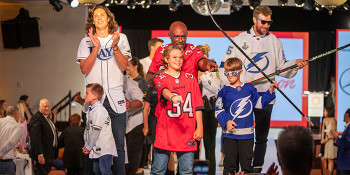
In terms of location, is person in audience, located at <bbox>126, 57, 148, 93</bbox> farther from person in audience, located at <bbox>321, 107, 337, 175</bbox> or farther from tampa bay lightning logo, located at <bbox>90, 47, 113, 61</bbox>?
person in audience, located at <bbox>321, 107, 337, 175</bbox>

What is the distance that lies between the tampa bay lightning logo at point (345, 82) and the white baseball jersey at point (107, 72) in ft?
40.9

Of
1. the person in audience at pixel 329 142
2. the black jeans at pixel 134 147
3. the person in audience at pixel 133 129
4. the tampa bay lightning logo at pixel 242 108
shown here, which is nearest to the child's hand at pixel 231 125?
the tampa bay lightning logo at pixel 242 108

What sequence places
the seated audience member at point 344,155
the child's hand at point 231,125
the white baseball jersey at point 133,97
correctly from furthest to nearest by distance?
1. the seated audience member at point 344,155
2. the white baseball jersey at point 133,97
3. the child's hand at point 231,125

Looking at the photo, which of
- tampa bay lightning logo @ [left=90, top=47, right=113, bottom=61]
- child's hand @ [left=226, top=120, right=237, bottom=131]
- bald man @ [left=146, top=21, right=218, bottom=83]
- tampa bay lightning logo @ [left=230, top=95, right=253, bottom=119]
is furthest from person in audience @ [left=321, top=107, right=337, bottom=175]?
tampa bay lightning logo @ [left=90, top=47, right=113, bottom=61]

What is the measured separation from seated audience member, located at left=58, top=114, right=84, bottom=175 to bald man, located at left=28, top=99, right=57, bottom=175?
196mm

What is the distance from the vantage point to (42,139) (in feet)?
23.7

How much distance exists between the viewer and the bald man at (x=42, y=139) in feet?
23.1

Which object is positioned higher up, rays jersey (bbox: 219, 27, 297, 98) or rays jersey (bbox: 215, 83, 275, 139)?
rays jersey (bbox: 219, 27, 297, 98)

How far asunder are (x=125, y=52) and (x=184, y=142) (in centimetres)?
91

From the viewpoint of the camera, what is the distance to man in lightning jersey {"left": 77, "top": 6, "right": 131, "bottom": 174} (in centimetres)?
438

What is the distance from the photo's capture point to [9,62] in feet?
45.9

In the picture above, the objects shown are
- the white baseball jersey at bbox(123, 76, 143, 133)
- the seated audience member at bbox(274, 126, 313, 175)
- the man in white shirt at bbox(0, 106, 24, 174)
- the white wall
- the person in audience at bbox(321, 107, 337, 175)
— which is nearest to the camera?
the seated audience member at bbox(274, 126, 313, 175)

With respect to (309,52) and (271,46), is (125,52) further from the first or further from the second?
(309,52)

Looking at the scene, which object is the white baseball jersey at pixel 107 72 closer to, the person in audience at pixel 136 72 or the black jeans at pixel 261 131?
the black jeans at pixel 261 131
